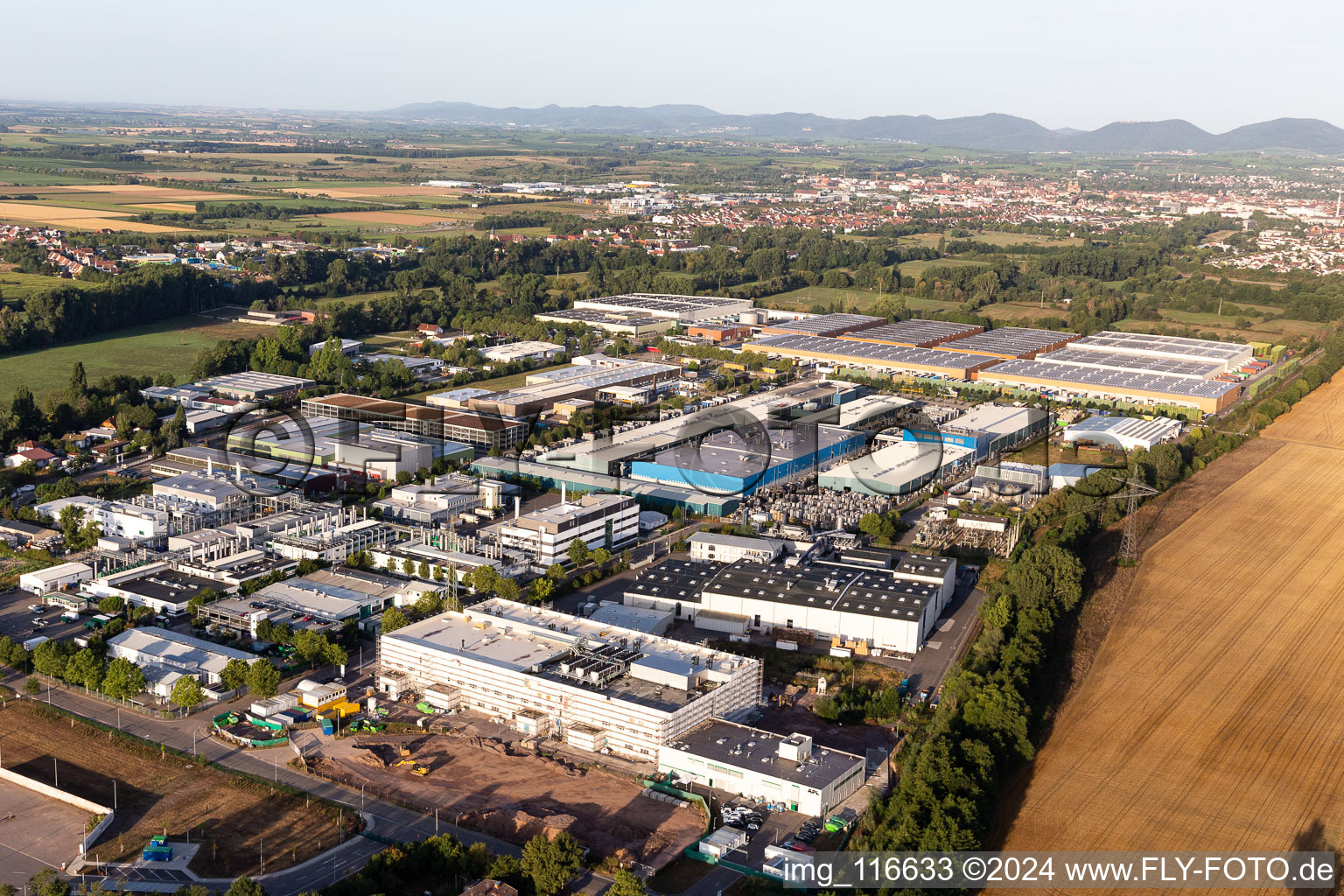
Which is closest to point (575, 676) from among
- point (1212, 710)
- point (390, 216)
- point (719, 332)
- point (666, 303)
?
point (1212, 710)

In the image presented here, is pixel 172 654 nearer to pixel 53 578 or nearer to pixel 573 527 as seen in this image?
pixel 53 578

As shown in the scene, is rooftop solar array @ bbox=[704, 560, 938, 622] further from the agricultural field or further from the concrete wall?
the concrete wall

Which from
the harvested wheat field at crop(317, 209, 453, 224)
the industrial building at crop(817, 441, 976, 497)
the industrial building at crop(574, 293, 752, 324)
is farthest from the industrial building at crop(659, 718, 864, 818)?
the harvested wheat field at crop(317, 209, 453, 224)

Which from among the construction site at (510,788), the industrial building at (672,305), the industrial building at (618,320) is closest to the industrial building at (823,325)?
the industrial building at (672,305)

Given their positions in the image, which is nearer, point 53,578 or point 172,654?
point 172,654

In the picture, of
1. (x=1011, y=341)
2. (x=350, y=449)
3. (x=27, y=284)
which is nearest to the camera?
(x=350, y=449)

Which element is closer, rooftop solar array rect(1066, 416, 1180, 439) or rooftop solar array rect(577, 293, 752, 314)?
rooftop solar array rect(1066, 416, 1180, 439)

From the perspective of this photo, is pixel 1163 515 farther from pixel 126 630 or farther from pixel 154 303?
pixel 154 303

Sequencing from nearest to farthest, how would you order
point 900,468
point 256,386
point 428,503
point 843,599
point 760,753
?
1. point 760,753
2. point 843,599
3. point 428,503
4. point 900,468
5. point 256,386
